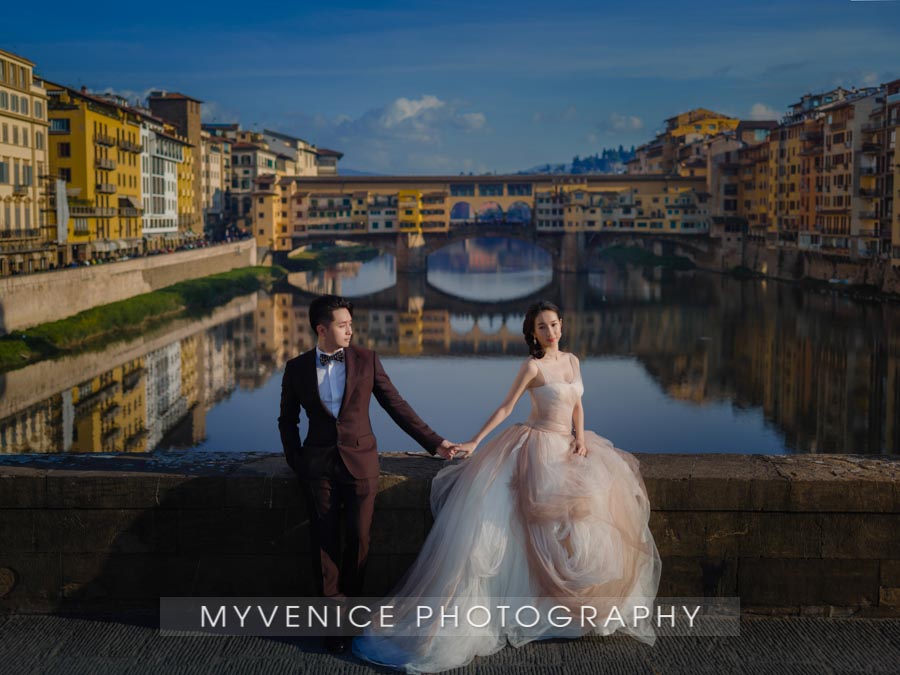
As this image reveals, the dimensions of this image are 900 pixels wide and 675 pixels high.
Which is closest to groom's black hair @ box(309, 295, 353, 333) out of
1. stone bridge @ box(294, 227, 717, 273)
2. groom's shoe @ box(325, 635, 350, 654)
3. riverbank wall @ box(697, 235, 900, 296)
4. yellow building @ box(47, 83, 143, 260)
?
groom's shoe @ box(325, 635, 350, 654)

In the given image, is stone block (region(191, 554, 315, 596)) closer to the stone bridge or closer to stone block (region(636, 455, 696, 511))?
stone block (region(636, 455, 696, 511))

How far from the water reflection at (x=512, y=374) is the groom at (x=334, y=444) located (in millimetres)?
10653

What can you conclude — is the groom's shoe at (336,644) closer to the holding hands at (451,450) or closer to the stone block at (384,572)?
the stone block at (384,572)

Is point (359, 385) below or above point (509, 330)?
above

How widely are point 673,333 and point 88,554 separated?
23501 millimetres

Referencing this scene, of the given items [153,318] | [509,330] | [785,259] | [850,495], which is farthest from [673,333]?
[850,495]

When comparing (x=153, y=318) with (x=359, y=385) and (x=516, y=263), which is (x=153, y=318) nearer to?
(x=359, y=385)

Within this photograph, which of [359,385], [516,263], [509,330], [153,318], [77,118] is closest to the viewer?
[359,385]

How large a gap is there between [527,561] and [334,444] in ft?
1.78

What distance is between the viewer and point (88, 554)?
3234 mm

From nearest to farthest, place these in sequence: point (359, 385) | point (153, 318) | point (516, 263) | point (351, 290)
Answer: point (359, 385), point (153, 318), point (351, 290), point (516, 263)

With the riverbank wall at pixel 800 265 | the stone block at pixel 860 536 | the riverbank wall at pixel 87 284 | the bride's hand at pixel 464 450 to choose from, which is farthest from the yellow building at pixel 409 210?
the stone block at pixel 860 536

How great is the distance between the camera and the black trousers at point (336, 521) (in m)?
3.08

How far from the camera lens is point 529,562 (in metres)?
3.05
